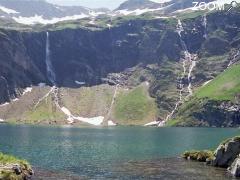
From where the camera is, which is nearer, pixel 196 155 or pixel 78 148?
pixel 196 155

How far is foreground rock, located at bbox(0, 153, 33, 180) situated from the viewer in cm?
8152

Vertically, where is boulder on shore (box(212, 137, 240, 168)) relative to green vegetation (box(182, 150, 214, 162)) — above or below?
above

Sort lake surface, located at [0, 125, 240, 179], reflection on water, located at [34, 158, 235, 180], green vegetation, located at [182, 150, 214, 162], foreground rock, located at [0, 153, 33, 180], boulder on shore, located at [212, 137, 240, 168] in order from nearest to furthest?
Answer: 1. foreground rock, located at [0, 153, 33, 180]
2. reflection on water, located at [34, 158, 235, 180]
3. lake surface, located at [0, 125, 240, 179]
4. boulder on shore, located at [212, 137, 240, 168]
5. green vegetation, located at [182, 150, 214, 162]

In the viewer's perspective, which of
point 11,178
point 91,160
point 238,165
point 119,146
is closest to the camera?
point 11,178

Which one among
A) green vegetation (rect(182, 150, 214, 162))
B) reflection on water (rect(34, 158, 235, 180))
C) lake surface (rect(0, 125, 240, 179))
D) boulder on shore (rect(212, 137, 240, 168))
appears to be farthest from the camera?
green vegetation (rect(182, 150, 214, 162))

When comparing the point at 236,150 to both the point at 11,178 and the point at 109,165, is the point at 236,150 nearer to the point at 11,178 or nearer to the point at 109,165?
the point at 109,165

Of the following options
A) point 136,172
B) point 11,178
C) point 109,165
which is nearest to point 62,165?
point 109,165

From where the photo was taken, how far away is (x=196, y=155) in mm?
127438

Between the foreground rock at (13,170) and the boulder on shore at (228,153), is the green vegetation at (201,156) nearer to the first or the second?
the boulder on shore at (228,153)

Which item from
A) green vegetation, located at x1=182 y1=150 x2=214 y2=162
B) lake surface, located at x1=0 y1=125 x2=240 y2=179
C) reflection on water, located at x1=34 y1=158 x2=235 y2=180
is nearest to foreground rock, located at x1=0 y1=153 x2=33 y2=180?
reflection on water, located at x1=34 y1=158 x2=235 y2=180

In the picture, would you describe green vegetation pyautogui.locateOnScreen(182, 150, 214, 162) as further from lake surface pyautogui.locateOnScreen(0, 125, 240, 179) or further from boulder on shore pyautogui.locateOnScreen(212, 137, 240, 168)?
boulder on shore pyautogui.locateOnScreen(212, 137, 240, 168)

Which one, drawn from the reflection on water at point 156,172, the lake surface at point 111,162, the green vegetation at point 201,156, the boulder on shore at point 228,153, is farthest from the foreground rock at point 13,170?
the green vegetation at point 201,156

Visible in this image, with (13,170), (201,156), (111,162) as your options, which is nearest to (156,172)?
(111,162)

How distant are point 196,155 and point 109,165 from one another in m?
26.9
